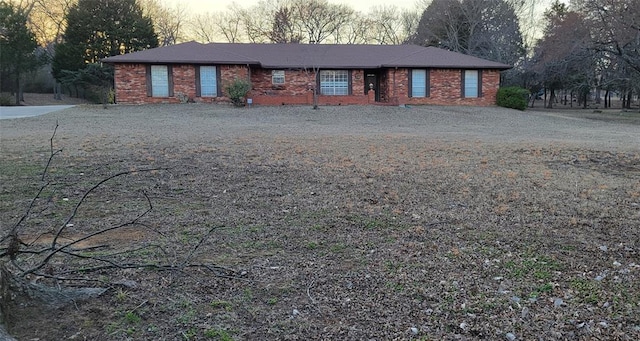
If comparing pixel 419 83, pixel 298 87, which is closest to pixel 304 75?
pixel 298 87

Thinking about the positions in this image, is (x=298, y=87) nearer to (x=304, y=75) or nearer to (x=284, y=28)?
(x=304, y=75)

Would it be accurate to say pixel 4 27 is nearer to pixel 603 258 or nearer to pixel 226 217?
pixel 226 217

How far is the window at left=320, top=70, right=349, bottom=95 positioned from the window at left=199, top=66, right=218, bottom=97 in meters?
6.02

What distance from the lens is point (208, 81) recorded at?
85.9 ft

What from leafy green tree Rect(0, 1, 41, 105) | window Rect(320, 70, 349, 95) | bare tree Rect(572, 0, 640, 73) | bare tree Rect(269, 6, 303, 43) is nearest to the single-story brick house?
window Rect(320, 70, 349, 95)

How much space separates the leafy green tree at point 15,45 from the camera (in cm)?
3828

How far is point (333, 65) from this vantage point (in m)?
27.6

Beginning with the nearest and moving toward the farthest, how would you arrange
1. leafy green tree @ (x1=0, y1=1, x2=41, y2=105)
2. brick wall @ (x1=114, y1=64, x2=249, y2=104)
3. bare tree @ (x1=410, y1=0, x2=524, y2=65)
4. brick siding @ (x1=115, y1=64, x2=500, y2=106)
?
brick wall @ (x1=114, y1=64, x2=249, y2=104)
brick siding @ (x1=115, y1=64, x2=500, y2=106)
leafy green tree @ (x1=0, y1=1, x2=41, y2=105)
bare tree @ (x1=410, y1=0, x2=524, y2=65)

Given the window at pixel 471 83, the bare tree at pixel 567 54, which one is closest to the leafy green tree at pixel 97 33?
the window at pixel 471 83

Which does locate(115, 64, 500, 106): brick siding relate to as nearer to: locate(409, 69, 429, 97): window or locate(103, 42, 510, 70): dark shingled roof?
locate(409, 69, 429, 97): window

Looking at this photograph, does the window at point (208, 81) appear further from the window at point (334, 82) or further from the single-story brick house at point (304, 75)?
the window at point (334, 82)

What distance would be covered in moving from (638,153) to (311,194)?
757cm

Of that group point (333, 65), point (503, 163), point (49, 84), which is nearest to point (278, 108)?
point (333, 65)

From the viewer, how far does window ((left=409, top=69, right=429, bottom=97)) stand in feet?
91.6
